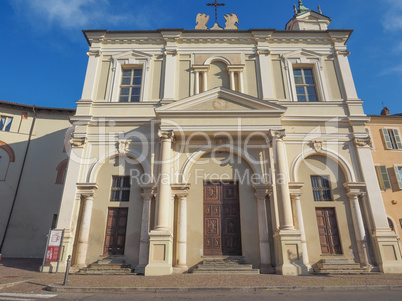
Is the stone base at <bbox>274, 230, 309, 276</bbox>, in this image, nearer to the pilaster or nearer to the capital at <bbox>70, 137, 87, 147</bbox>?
the pilaster

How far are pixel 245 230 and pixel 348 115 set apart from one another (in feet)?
25.7

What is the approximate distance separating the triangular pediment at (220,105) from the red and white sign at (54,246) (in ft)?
21.4

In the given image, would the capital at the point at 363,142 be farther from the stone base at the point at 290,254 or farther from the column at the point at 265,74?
the stone base at the point at 290,254

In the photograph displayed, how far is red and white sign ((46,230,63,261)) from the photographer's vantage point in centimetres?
1085

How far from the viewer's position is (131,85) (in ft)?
50.8

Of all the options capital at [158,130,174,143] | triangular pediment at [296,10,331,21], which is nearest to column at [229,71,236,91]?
capital at [158,130,174,143]

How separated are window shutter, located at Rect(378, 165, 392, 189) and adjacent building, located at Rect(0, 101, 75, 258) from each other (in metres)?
21.8

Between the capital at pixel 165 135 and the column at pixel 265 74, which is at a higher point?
the column at pixel 265 74

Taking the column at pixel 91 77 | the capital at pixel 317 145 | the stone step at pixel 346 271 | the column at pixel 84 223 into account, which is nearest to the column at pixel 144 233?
the column at pixel 84 223

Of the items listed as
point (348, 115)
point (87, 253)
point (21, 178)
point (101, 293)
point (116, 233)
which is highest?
point (348, 115)

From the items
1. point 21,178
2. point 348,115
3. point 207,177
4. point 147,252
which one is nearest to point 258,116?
point 207,177

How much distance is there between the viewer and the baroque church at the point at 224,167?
1162 cm

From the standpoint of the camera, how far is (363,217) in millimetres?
12258

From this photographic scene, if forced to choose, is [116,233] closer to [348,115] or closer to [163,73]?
[163,73]
